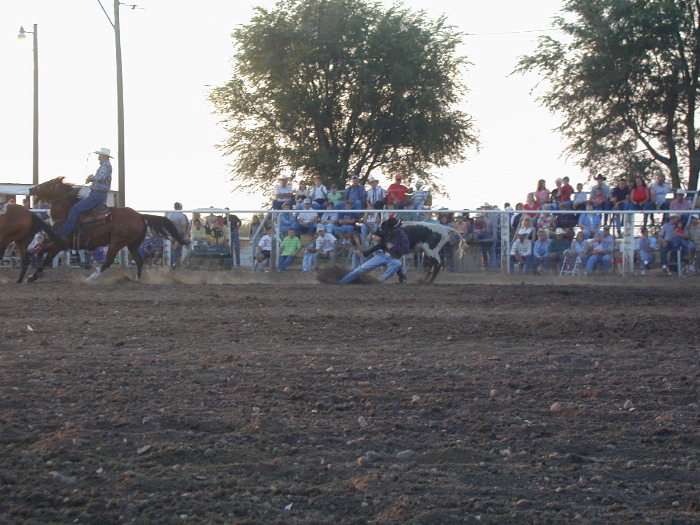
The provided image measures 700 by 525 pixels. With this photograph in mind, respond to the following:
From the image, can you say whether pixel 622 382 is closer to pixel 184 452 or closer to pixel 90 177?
pixel 184 452

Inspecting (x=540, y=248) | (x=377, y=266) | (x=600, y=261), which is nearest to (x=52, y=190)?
(x=377, y=266)

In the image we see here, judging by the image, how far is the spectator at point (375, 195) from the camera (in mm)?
19469

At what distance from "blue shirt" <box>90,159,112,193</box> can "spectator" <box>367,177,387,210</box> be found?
607 cm

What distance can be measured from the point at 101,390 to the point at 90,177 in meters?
10.7

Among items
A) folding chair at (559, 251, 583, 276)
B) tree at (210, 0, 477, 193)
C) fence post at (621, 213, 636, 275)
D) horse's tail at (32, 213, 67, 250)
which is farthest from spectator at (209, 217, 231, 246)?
tree at (210, 0, 477, 193)

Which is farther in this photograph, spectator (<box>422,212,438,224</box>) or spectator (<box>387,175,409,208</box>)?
spectator (<box>387,175,409,208</box>)

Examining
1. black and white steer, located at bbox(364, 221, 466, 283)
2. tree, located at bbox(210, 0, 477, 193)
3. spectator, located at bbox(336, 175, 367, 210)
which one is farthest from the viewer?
tree, located at bbox(210, 0, 477, 193)

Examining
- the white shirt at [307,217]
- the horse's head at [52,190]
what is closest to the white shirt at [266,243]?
the white shirt at [307,217]

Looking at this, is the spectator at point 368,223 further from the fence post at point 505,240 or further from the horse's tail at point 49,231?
the horse's tail at point 49,231

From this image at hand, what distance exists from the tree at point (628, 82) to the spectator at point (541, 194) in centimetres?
922

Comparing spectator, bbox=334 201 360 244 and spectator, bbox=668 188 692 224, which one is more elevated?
spectator, bbox=668 188 692 224

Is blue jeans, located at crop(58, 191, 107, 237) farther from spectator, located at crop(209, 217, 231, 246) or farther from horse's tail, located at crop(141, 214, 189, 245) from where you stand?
spectator, located at crop(209, 217, 231, 246)

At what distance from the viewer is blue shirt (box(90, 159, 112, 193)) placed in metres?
15.6

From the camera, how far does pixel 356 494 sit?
4.05 metres
